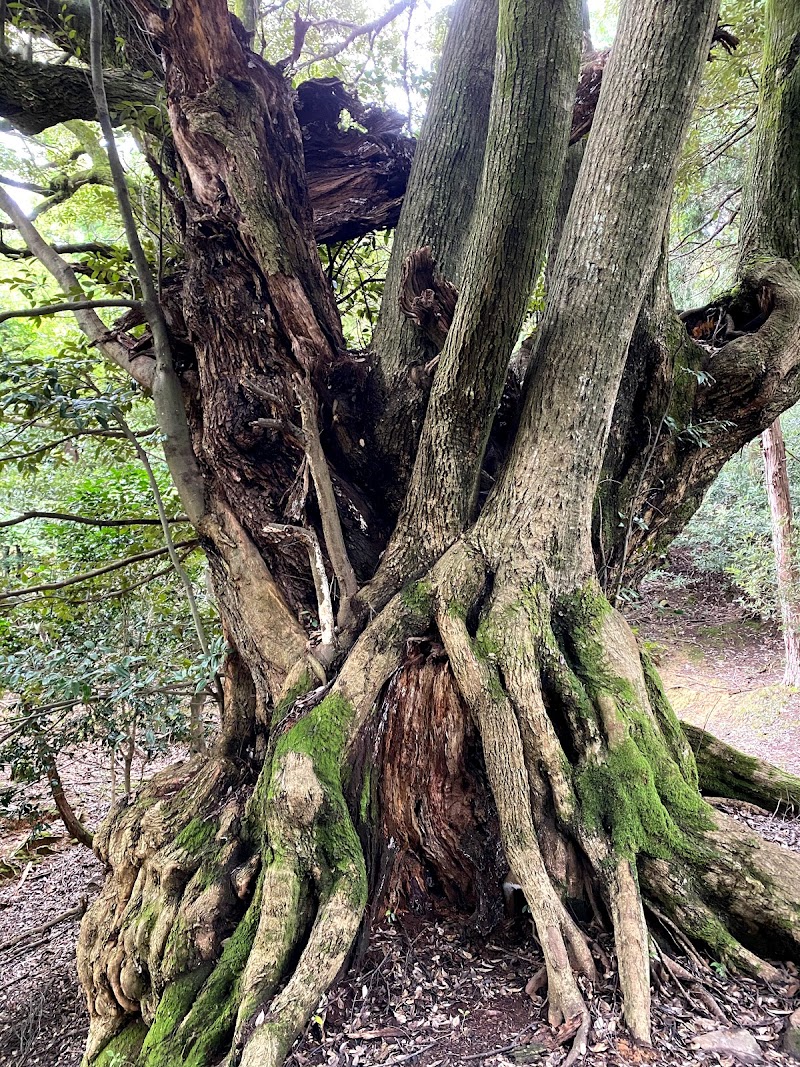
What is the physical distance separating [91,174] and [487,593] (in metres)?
4.87

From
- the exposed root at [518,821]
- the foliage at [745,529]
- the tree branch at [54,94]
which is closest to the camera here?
the exposed root at [518,821]

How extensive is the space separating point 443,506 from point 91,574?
7.40 ft

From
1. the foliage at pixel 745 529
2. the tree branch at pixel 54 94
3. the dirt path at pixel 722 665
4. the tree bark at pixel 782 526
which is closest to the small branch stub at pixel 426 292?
the tree branch at pixel 54 94

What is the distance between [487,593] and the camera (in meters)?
2.72

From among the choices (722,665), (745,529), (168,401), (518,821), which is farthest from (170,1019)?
A: (745,529)

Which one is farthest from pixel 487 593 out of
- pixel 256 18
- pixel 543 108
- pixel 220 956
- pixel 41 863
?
pixel 41 863

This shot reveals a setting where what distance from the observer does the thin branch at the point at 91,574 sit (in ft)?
11.2

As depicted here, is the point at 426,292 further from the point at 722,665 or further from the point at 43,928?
the point at 722,665

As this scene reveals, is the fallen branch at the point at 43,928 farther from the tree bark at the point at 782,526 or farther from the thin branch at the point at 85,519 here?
the tree bark at the point at 782,526

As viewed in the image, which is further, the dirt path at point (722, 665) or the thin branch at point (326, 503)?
the dirt path at point (722, 665)

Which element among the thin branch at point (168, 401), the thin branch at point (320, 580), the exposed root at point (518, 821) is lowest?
the exposed root at point (518, 821)

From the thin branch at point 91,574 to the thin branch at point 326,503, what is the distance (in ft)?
4.79

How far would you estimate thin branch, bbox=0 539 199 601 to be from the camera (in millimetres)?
3410

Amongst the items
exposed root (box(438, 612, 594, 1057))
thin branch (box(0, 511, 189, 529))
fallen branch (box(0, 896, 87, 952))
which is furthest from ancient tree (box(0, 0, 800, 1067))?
fallen branch (box(0, 896, 87, 952))
